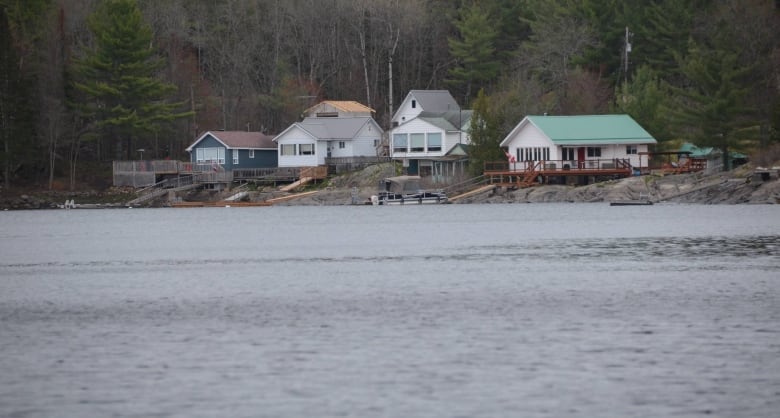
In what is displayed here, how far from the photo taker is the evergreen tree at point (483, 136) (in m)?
86.4

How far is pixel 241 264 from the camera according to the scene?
141ft

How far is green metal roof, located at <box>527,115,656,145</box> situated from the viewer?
8306cm

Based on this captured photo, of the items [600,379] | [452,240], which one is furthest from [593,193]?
[600,379]

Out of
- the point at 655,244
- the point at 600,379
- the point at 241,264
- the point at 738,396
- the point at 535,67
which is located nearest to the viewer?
the point at 738,396

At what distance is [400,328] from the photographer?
25375 mm

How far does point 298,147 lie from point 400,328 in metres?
73.5

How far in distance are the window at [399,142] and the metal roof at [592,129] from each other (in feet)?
45.8

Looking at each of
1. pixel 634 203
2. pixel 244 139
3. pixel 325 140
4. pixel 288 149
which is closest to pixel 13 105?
pixel 244 139

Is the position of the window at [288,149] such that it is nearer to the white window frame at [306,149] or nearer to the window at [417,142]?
the white window frame at [306,149]

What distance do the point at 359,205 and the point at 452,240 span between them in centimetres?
3979

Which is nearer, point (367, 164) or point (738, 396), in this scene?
point (738, 396)

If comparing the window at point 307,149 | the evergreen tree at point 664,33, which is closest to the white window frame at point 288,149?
the window at point 307,149

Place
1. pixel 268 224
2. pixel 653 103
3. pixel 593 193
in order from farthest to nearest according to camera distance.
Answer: pixel 653 103 → pixel 593 193 → pixel 268 224

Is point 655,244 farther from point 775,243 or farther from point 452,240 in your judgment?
point 452,240
